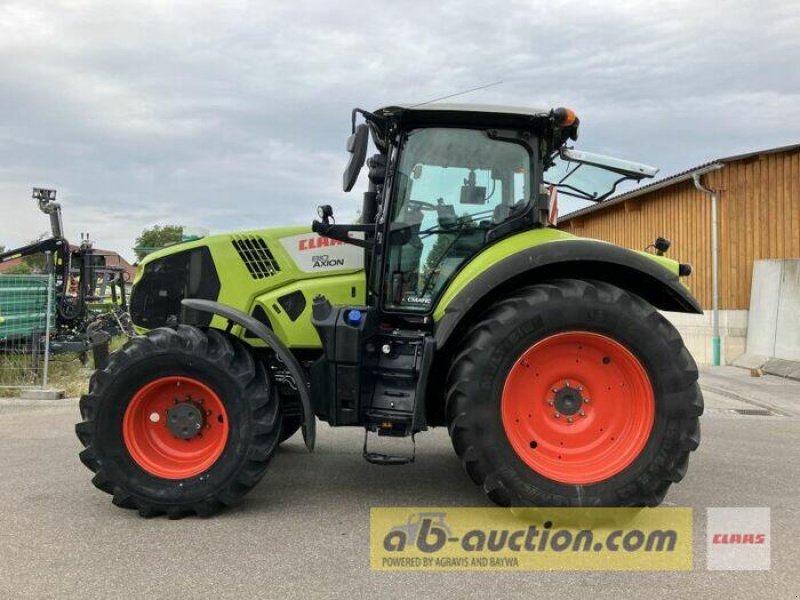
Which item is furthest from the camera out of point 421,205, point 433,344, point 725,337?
point 725,337

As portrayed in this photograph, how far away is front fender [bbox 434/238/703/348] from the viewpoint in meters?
3.66

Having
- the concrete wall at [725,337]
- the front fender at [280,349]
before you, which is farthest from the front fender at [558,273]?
the concrete wall at [725,337]

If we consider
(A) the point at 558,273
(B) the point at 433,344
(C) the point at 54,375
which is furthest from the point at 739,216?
(C) the point at 54,375

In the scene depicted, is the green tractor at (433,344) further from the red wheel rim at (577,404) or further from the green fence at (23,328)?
the green fence at (23,328)

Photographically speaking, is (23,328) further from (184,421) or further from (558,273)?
(558,273)

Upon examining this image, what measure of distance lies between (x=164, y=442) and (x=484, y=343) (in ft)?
6.83

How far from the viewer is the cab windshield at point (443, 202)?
4.05 m

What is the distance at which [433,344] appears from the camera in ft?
12.3

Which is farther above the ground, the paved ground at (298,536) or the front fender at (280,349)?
the front fender at (280,349)

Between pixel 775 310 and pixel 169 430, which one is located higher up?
pixel 775 310

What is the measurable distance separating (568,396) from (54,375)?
9040 mm

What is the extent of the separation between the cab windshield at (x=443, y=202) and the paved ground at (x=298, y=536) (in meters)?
1.42

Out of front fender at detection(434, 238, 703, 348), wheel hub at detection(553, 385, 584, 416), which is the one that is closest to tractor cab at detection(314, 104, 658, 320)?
front fender at detection(434, 238, 703, 348)

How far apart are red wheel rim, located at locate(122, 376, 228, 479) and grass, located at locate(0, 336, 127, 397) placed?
5.14m
